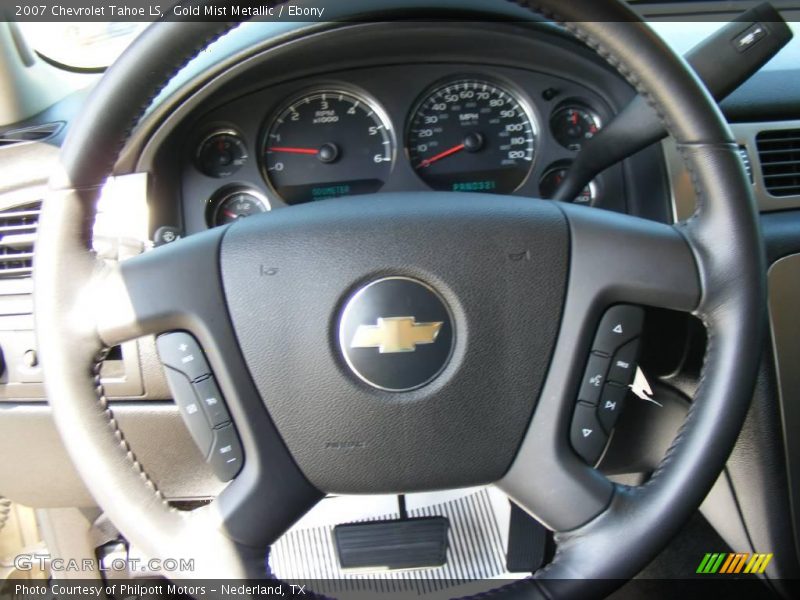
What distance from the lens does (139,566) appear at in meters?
1.72

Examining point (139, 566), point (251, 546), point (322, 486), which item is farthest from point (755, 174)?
point (139, 566)

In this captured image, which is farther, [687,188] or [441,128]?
[441,128]

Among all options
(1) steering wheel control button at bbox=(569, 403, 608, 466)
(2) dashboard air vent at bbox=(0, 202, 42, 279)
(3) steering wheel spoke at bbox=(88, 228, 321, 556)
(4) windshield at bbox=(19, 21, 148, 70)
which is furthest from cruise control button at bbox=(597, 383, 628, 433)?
(4) windshield at bbox=(19, 21, 148, 70)

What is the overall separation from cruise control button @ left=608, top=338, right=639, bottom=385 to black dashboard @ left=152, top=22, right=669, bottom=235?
49cm

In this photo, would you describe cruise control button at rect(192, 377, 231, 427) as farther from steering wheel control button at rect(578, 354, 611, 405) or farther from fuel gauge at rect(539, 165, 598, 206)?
fuel gauge at rect(539, 165, 598, 206)

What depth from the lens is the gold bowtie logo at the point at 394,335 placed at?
92cm

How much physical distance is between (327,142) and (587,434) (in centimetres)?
75

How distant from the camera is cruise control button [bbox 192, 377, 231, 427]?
925 mm

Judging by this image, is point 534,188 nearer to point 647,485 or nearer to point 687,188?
point 687,188

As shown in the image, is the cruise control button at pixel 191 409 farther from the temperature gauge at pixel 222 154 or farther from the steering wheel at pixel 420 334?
the temperature gauge at pixel 222 154

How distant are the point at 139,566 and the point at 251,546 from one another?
0.96m

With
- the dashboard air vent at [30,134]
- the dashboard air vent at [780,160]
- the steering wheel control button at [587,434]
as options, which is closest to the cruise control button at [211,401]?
the steering wheel control button at [587,434]

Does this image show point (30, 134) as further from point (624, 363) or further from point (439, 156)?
point (624, 363)

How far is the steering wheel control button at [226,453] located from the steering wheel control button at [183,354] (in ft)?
0.24
